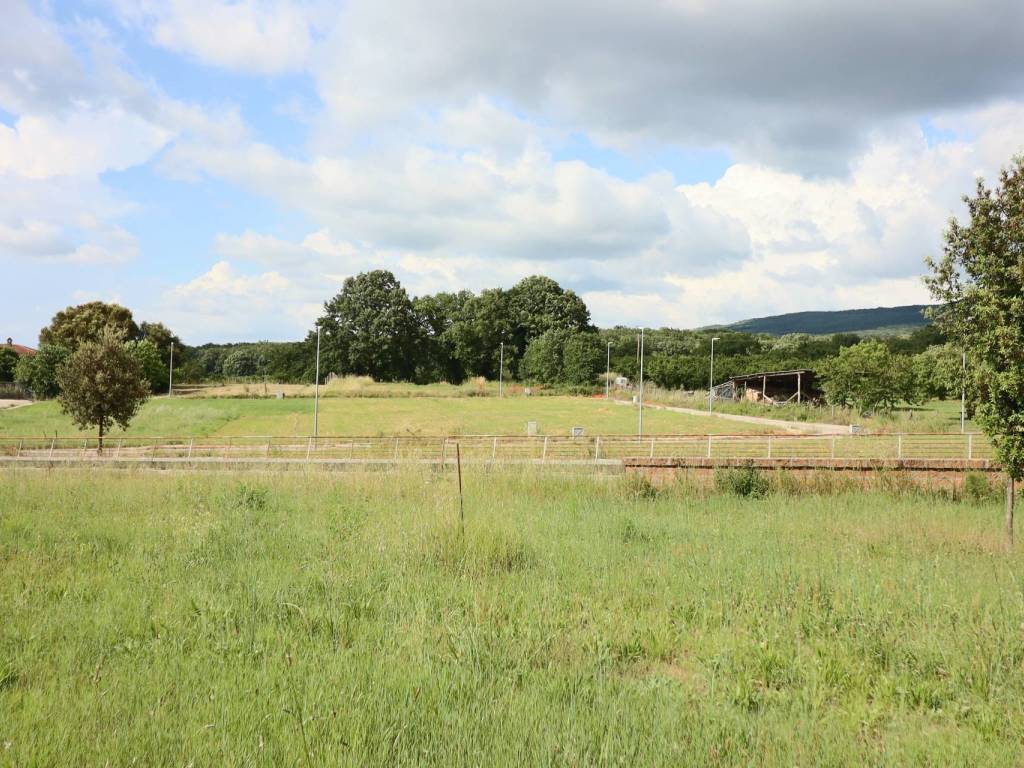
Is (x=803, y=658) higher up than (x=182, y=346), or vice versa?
(x=182, y=346)

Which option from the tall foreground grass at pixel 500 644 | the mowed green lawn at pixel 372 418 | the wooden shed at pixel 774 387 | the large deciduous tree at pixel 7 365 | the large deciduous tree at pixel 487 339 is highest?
the large deciduous tree at pixel 487 339

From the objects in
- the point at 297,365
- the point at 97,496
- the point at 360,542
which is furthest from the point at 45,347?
the point at 360,542

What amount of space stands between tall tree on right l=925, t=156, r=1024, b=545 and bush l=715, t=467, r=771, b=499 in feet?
24.0

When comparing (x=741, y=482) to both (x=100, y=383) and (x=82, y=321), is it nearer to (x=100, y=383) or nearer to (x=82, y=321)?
(x=100, y=383)

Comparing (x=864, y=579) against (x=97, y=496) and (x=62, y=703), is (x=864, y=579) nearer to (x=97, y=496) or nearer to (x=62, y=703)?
(x=62, y=703)

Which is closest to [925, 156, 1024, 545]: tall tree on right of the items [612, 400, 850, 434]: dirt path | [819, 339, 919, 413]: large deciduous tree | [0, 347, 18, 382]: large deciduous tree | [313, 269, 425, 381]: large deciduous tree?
[612, 400, 850, 434]: dirt path

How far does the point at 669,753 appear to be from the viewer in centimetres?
467

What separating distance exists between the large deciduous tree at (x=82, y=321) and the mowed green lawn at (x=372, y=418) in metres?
18.2

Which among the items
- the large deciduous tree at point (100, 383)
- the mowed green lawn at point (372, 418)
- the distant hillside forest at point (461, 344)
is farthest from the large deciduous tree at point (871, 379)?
the large deciduous tree at point (100, 383)

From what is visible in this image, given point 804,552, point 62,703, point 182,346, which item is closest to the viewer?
point 62,703

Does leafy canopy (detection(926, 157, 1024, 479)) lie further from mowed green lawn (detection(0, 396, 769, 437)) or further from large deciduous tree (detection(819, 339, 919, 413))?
large deciduous tree (detection(819, 339, 919, 413))

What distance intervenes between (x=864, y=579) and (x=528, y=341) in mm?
99826

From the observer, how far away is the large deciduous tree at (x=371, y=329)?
94.4 metres

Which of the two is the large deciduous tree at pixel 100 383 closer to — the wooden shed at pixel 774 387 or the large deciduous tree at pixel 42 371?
the large deciduous tree at pixel 42 371
